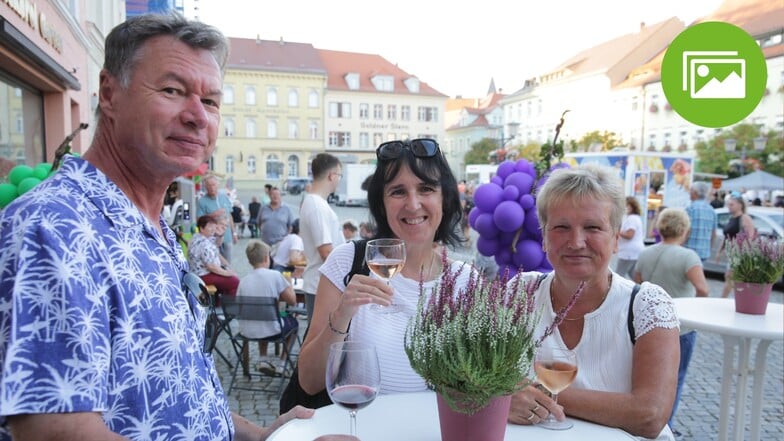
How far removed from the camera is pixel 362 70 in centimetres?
5906

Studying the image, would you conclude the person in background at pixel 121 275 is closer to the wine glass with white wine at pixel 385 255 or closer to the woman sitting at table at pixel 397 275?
the woman sitting at table at pixel 397 275

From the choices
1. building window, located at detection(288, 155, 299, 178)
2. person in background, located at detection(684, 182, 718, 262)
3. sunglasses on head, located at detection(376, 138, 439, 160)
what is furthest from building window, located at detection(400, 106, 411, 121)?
sunglasses on head, located at detection(376, 138, 439, 160)

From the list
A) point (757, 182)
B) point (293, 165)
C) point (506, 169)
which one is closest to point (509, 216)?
point (506, 169)

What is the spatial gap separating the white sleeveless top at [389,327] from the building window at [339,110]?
182 ft

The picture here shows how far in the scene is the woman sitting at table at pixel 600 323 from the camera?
68.1 inches

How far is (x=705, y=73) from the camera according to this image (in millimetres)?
4727

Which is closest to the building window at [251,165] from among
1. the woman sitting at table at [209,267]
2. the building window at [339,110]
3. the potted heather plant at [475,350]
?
the building window at [339,110]

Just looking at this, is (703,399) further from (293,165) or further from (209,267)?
A: (293,165)

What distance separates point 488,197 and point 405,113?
55444mm

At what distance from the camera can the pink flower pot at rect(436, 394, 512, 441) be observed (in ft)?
4.25

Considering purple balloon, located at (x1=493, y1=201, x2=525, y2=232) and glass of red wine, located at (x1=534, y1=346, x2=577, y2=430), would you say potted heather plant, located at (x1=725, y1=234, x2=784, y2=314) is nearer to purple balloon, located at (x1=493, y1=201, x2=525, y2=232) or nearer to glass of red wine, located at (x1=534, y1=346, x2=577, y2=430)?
purple balloon, located at (x1=493, y1=201, x2=525, y2=232)

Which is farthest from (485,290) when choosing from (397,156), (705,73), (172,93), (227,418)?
(705,73)

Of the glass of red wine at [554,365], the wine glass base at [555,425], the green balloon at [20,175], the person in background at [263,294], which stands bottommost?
the person in background at [263,294]

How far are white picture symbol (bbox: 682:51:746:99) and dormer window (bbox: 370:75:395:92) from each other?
55046 millimetres
